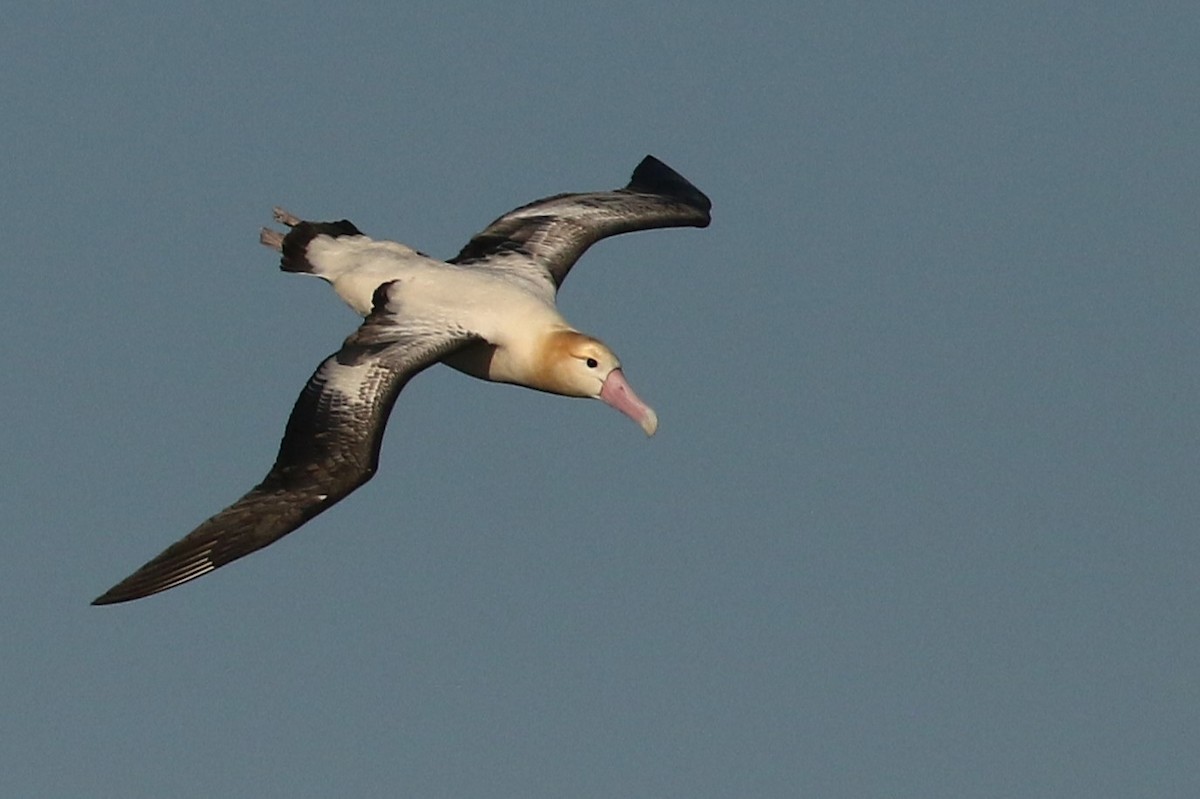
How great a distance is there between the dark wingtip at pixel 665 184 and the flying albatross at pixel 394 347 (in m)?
1.79

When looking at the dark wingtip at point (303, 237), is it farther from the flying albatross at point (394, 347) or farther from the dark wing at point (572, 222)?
the dark wing at point (572, 222)

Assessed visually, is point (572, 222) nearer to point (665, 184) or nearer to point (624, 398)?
point (665, 184)

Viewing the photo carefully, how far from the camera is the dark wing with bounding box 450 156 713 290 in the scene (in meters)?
30.9

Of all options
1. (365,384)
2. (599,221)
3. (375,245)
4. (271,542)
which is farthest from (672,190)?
(271,542)

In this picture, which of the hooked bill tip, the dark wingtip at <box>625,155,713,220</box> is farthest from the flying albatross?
the dark wingtip at <box>625,155,713,220</box>

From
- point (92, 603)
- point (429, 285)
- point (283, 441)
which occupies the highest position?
point (429, 285)

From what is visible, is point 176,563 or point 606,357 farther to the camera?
point 606,357

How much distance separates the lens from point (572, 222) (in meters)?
31.9

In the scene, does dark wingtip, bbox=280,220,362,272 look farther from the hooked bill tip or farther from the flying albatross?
the hooked bill tip

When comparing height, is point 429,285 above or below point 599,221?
below

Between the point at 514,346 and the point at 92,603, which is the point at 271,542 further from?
the point at 514,346

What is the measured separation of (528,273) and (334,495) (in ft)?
16.3

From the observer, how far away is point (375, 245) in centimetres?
3020

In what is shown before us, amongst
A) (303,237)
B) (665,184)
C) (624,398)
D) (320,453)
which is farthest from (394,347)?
(665,184)
